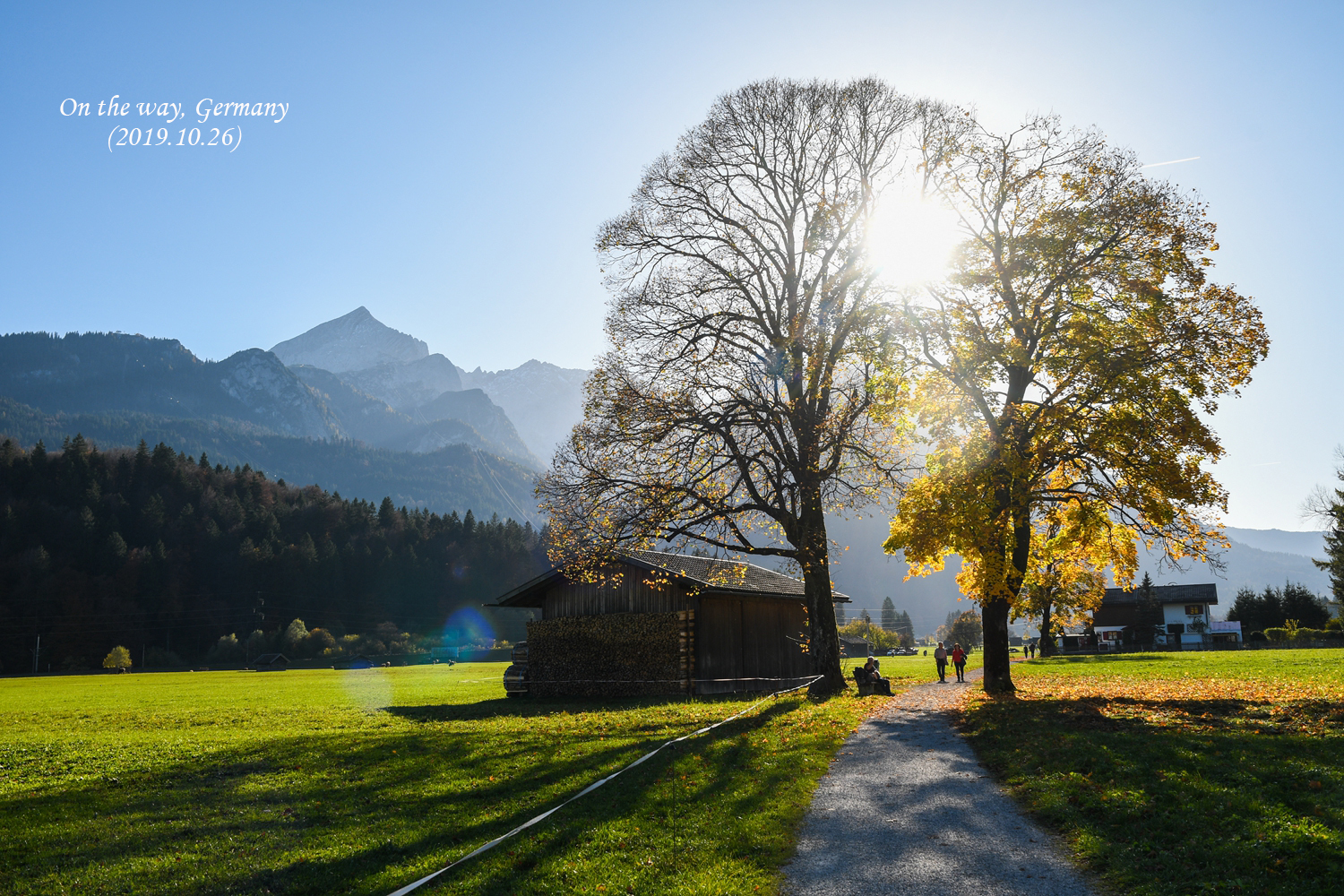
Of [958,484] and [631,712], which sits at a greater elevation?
[958,484]

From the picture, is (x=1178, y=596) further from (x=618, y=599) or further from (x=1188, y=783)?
(x=1188, y=783)

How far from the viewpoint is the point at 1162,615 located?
8775 cm

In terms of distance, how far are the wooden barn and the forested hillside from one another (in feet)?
293

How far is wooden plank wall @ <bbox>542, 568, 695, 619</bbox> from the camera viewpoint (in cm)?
3022

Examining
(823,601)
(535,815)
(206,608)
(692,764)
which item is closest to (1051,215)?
(823,601)

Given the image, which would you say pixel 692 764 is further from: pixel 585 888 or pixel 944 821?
pixel 585 888

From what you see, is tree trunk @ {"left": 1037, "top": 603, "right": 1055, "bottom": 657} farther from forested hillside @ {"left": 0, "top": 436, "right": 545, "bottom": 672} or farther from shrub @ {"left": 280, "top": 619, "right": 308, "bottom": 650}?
shrub @ {"left": 280, "top": 619, "right": 308, "bottom": 650}

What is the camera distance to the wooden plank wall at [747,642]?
98.6 feet

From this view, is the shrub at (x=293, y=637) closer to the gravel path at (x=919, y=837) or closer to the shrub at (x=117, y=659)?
the shrub at (x=117, y=659)

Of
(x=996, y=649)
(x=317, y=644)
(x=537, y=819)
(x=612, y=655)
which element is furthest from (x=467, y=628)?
(x=537, y=819)

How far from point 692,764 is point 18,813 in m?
9.69

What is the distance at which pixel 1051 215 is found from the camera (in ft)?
71.9

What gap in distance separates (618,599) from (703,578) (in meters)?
3.67

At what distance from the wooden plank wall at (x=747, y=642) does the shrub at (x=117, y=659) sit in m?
94.0
